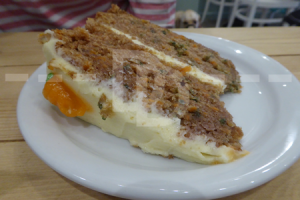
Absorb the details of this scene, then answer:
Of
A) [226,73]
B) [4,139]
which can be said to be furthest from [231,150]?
[4,139]

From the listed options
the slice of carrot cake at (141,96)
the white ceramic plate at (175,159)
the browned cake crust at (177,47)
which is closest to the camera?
the white ceramic plate at (175,159)

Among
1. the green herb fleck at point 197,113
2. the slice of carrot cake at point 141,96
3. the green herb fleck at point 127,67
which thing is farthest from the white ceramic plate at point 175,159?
the green herb fleck at point 127,67

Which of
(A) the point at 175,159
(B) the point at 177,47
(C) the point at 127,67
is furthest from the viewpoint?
(B) the point at 177,47

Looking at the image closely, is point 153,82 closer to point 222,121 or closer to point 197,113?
point 197,113

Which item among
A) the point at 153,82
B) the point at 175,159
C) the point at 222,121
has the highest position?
the point at 153,82

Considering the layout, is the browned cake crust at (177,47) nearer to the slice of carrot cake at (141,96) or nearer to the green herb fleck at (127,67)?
the slice of carrot cake at (141,96)

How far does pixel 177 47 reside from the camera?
1268 millimetres

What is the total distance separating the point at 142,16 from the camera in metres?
2.09

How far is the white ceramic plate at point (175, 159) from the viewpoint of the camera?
67cm

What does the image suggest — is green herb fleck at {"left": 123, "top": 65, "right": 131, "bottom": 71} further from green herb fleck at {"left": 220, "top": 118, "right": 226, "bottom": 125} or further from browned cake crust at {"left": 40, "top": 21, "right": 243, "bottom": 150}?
green herb fleck at {"left": 220, "top": 118, "right": 226, "bottom": 125}

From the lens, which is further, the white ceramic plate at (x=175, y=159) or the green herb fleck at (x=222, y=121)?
the green herb fleck at (x=222, y=121)

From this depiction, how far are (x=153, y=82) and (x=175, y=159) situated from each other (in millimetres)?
365

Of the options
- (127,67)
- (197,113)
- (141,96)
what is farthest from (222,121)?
(127,67)

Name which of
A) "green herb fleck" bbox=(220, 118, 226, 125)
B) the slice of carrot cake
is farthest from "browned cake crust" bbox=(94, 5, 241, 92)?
"green herb fleck" bbox=(220, 118, 226, 125)
